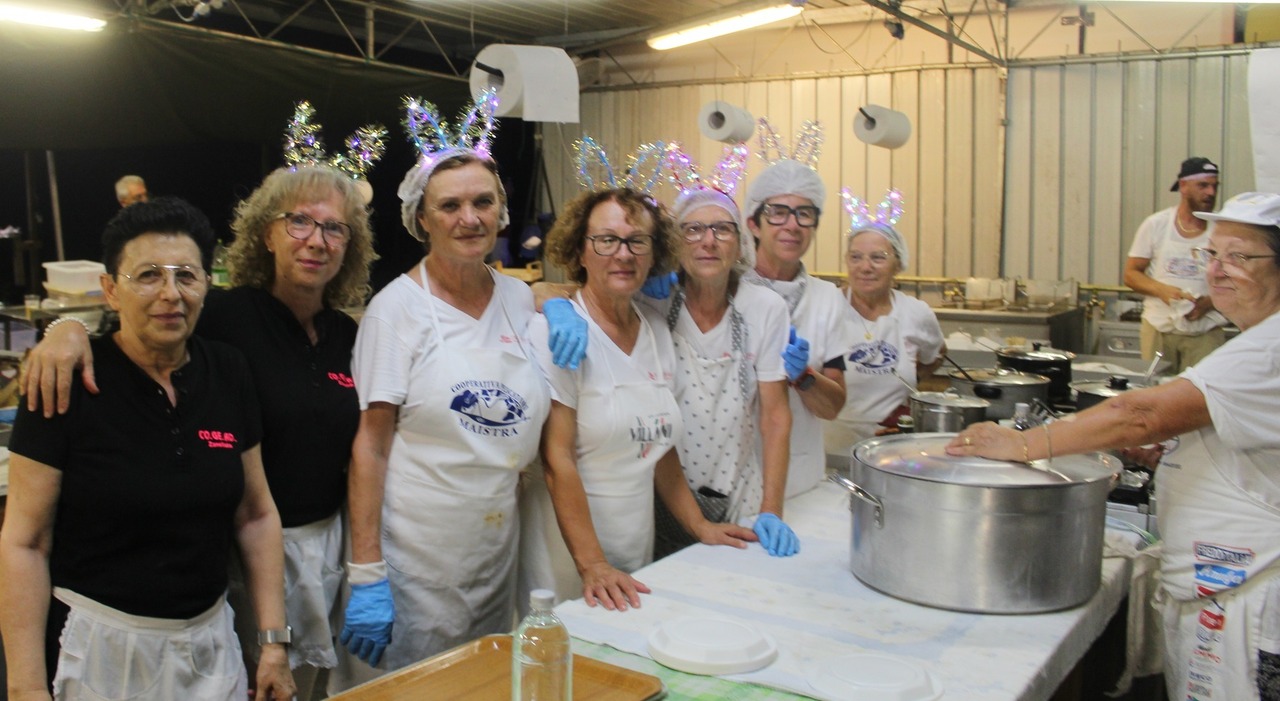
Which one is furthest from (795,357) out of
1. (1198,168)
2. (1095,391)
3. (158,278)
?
(1198,168)

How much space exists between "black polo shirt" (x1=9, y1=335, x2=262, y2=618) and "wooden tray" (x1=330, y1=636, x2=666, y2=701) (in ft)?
1.77

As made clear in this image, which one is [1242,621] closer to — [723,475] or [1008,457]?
[1008,457]

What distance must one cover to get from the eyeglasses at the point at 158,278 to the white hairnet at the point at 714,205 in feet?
4.24

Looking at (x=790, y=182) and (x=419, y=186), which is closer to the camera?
(x=419, y=186)

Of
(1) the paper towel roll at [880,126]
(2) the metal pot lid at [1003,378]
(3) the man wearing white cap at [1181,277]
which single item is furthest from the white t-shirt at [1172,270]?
(2) the metal pot lid at [1003,378]

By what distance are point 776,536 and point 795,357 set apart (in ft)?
1.87

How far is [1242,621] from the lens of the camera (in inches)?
82.3

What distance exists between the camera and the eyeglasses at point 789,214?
3.12 m

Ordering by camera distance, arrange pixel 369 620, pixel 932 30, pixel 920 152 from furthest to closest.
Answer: pixel 920 152 < pixel 932 30 < pixel 369 620

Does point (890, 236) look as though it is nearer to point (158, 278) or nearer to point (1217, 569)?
point (1217, 569)

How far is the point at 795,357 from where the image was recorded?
278 centimetres

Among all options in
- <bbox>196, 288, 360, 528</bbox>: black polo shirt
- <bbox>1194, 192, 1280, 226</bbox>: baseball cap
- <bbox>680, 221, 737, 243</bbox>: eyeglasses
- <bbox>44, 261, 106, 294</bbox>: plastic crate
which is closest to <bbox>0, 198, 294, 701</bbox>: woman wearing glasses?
<bbox>196, 288, 360, 528</bbox>: black polo shirt

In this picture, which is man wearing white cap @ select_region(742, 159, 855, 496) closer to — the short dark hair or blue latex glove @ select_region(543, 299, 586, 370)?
blue latex glove @ select_region(543, 299, 586, 370)

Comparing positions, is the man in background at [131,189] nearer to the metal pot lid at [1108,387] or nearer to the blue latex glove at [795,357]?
the blue latex glove at [795,357]
